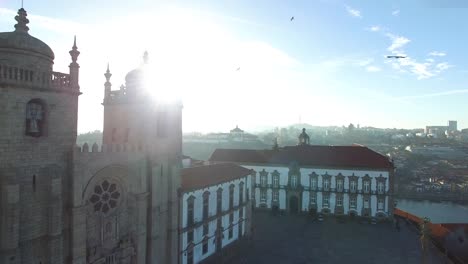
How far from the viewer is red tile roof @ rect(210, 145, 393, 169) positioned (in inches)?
2026

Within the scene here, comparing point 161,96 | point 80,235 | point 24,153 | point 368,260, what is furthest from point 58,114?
point 368,260

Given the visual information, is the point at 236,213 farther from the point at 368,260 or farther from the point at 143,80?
the point at 143,80

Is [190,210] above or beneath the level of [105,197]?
beneath

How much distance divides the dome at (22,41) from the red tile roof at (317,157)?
139 feet

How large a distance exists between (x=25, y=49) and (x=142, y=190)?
40.2ft

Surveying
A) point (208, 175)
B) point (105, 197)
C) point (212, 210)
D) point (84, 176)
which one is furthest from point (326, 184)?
point (84, 176)

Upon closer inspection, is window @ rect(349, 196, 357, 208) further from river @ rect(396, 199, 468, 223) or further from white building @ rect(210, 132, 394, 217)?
river @ rect(396, 199, 468, 223)

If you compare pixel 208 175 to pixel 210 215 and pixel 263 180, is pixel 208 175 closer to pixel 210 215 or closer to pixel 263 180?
pixel 210 215

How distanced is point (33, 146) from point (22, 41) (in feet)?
18.9

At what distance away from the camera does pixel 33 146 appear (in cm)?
1814

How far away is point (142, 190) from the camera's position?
82.1ft

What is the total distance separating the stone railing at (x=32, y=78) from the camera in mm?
16938

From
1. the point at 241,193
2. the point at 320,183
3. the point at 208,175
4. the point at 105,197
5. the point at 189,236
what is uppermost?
the point at 105,197

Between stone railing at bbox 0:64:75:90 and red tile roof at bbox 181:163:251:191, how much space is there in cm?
1390
